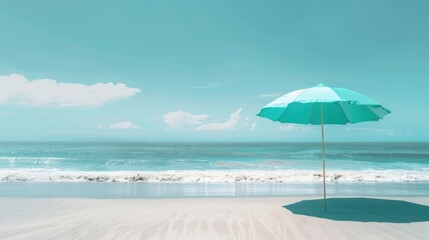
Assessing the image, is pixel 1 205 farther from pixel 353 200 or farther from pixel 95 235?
pixel 353 200

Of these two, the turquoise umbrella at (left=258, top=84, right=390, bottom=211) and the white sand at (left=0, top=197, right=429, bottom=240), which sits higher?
the turquoise umbrella at (left=258, top=84, right=390, bottom=211)

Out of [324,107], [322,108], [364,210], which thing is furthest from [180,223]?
[324,107]

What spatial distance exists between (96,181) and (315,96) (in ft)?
37.7

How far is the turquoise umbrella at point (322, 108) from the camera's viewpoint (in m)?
6.23

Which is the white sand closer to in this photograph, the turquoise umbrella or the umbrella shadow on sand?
the umbrella shadow on sand

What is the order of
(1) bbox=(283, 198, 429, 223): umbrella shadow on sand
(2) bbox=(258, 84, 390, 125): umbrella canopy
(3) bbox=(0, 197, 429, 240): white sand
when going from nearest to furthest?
(3) bbox=(0, 197, 429, 240): white sand
(2) bbox=(258, 84, 390, 125): umbrella canopy
(1) bbox=(283, 198, 429, 223): umbrella shadow on sand

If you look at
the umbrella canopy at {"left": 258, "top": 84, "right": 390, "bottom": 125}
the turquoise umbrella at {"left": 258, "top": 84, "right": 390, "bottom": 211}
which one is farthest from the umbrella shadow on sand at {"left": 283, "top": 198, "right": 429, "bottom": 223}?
the umbrella canopy at {"left": 258, "top": 84, "right": 390, "bottom": 125}

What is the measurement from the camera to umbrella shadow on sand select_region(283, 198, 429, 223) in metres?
6.35

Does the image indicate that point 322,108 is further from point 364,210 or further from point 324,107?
point 364,210

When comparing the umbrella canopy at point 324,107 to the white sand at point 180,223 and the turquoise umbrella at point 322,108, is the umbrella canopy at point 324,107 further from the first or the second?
the white sand at point 180,223

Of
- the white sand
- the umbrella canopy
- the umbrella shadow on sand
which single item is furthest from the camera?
the umbrella shadow on sand

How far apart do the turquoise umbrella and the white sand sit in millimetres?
1519

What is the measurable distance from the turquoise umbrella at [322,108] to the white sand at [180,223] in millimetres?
1519

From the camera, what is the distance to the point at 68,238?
5070 millimetres
